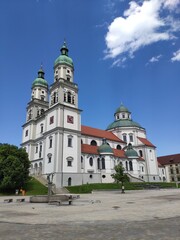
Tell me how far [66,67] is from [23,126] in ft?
75.2

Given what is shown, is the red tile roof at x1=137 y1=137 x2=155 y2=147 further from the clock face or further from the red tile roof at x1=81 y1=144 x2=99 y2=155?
the clock face

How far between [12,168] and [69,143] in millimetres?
15128

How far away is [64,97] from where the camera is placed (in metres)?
52.3

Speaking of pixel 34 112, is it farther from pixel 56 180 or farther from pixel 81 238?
pixel 81 238

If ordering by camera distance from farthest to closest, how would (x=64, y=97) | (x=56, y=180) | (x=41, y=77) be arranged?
(x=41, y=77), (x=64, y=97), (x=56, y=180)

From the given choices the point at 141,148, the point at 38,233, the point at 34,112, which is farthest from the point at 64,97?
the point at 38,233

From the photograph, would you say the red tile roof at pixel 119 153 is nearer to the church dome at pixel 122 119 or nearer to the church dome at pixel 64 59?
the church dome at pixel 122 119

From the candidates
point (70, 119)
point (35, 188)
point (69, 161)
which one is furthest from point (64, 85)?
point (35, 188)

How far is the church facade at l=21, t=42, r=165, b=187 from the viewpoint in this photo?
155 feet

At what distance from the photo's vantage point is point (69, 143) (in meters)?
48.6

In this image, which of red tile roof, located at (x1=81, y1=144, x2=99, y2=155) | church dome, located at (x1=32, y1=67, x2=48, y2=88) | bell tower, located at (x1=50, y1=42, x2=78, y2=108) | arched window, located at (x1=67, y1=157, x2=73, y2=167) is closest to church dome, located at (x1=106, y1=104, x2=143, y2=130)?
red tile roof, located at (x1=81, y1=144, x2=99, y2=155)

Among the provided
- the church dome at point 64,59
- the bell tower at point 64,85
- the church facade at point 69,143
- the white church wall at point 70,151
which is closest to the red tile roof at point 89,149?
the church facade at point 69,143

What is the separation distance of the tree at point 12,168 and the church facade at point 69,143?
762cm

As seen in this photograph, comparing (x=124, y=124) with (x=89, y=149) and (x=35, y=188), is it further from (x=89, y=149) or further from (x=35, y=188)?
Result: (x=35, y=188)
